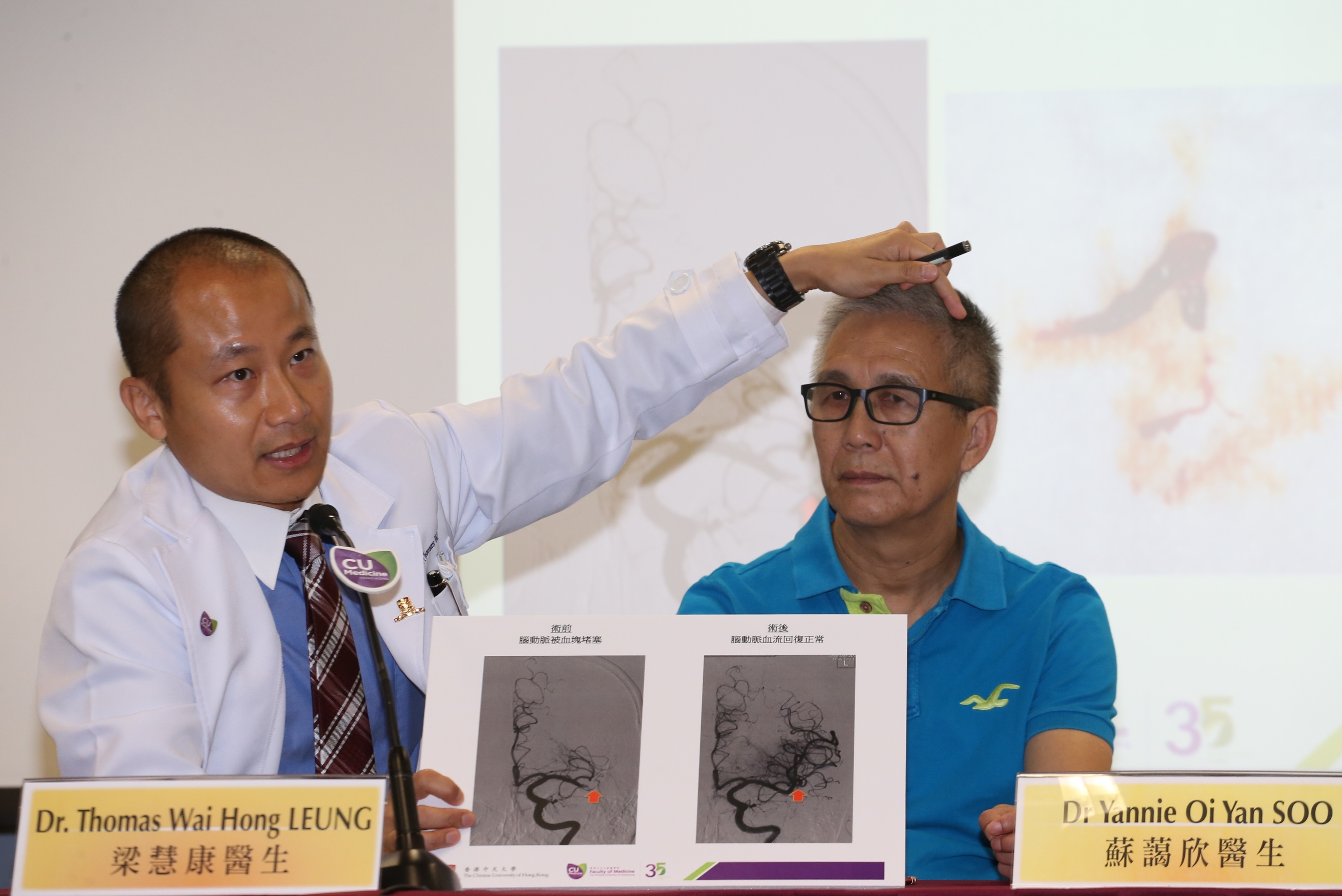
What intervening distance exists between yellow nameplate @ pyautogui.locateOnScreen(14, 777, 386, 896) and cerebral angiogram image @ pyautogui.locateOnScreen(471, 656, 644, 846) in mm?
174

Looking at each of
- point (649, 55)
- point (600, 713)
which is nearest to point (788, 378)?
point (649, 55)

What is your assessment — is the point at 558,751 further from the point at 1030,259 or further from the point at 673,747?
the point at 1030,259

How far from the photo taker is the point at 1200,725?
114 inches

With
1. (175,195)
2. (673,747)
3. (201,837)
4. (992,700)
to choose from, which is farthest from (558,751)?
(175,195)

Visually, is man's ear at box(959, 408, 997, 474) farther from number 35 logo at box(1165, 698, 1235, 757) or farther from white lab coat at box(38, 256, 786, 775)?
number 35 logo at box(1165, 698, 1235, 757)

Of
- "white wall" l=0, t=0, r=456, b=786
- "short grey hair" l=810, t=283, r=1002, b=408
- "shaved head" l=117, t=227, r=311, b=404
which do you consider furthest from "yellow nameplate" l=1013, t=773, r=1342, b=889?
"white wall" l=0, t=0, r=456, b=786

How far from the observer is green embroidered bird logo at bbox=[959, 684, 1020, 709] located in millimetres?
1787

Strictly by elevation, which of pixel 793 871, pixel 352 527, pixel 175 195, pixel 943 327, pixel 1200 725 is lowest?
pixel 793 871

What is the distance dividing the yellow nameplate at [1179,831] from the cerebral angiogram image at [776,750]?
21cm

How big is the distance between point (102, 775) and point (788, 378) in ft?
7.05

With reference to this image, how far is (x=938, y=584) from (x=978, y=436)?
0.91 feet

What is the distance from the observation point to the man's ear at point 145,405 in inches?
63.9

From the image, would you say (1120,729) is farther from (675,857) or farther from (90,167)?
(90,167)

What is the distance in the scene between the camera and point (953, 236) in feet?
9.80
